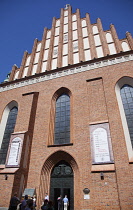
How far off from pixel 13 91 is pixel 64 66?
5116 mm

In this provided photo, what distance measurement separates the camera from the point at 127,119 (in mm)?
9148

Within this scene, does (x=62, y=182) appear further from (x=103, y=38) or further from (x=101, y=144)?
(x=103, y=38)

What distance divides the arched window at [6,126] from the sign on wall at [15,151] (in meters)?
1.44

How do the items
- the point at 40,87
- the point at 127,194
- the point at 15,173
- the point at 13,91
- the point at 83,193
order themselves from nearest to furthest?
1. the point at 127,194
2. the point at 83,193
3. the point at 15,173
4. the point at 40,87
5. the point at 13,91

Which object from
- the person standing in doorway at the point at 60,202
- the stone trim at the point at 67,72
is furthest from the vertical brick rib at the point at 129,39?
the person standing in doorway at the point at 60,202

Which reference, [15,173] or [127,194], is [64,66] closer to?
[15,173]

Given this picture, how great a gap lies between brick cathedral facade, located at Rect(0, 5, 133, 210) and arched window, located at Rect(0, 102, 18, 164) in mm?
79

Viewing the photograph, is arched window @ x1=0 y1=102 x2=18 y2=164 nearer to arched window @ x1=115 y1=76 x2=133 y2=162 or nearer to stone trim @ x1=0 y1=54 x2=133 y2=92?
stone trim @ x1=0 y1=54 x2=133 y2=92

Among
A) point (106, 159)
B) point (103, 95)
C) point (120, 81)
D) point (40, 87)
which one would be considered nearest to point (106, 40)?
point (120, 81)

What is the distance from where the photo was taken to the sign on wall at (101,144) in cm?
784

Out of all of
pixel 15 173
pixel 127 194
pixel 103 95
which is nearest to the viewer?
pixel 127 194

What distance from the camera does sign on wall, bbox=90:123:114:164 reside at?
7.84 meters

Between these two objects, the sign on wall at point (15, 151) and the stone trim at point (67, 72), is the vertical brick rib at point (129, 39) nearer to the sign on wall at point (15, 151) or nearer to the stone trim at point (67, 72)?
the stone trim at point (67, 72)

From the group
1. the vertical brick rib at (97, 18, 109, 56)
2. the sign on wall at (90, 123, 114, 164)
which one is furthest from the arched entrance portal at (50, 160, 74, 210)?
the vertical brick rib at (97, 18, 109, 56)
